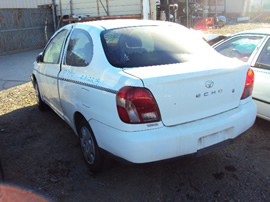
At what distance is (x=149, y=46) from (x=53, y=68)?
1583 millimetres

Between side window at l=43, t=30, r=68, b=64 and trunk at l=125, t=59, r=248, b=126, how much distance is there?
178 centimetres

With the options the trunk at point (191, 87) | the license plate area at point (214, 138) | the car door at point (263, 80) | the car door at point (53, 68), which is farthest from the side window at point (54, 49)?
the car door at point (263, 80)

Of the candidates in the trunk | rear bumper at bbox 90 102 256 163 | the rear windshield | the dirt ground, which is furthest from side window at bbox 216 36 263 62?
rear bumper at bbox 90 102 256 163

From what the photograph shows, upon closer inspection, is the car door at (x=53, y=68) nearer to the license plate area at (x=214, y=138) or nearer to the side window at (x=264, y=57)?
the license plate area at (x=214, y=138)

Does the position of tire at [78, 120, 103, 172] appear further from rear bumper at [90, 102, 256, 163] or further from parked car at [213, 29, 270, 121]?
parked car at [213, 29, 270, 121]

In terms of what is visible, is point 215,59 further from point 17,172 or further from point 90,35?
point 17,172

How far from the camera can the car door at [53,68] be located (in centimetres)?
387

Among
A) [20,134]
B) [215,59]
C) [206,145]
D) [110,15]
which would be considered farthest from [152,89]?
[110,15]

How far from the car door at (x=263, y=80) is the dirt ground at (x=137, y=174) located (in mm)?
423

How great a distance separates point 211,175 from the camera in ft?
10.0

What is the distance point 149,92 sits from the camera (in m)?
2.41

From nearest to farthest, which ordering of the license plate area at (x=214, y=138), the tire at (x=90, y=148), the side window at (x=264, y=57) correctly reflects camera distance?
the license plate area at (x=214, y=138), the tire at (x=90, y=148), the side window at (x=264, y=57)

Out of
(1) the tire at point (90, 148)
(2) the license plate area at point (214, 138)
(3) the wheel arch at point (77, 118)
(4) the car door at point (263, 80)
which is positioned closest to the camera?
(2) the license plate area at point (214, 138)

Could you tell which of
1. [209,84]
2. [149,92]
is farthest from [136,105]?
[209,84]
